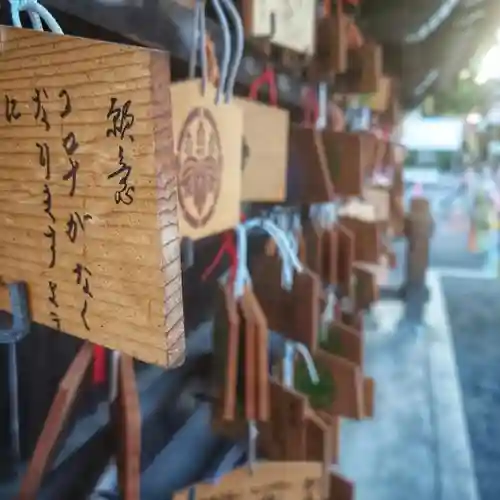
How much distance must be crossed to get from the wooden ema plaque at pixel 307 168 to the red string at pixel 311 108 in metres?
0.25

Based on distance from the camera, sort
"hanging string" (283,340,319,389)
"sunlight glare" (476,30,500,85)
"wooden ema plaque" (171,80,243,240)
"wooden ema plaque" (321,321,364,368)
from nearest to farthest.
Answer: "wooden ema plaque" (171,80,243,240) → "hanging string" (283,340,319,389) → "wooden ema plaque" (321,321,364,368) → "sunlight glare" (476,30,500,85)

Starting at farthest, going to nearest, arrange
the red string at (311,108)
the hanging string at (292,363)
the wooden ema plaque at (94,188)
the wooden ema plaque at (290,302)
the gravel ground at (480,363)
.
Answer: the gravel ground at (480,363), the red string at (311,108), the hanging string at (292,363), the wooden ema plaque at (290,302), the wooden ema plaque at (94,188)

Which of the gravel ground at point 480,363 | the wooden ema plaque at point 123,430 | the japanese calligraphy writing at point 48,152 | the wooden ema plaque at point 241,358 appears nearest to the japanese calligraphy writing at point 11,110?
the japanese calligraphy writing at point 48,152

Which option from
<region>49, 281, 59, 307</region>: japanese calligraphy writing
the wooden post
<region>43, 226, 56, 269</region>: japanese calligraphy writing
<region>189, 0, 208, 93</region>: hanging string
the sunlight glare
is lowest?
the wooden post

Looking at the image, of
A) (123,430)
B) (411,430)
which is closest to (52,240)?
(123,430)

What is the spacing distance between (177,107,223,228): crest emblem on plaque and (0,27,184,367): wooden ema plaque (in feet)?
0.66

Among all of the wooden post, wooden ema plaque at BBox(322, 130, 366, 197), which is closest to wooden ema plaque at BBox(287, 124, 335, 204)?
wooden ema plaque at BBox(322, 130, 366, 197)

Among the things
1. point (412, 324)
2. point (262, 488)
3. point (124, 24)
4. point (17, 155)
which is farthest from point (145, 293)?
point (412, 324)

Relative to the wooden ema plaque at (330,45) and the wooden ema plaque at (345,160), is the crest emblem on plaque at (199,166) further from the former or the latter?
the wooden ema plaque at (330,45)

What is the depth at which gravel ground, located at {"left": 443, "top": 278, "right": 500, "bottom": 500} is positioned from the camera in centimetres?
192

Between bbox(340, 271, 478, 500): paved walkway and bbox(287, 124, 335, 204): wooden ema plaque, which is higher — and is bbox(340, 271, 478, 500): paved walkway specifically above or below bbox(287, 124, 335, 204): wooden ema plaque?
below

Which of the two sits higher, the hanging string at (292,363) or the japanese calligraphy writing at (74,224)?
the japanese calligraphy writing at (74,224)

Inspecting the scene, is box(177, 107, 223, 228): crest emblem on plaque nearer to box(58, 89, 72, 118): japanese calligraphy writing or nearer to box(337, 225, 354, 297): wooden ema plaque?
box(58, 89, 72, 118): japanese calligraphy writing

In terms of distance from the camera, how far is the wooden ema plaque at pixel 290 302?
784mm
